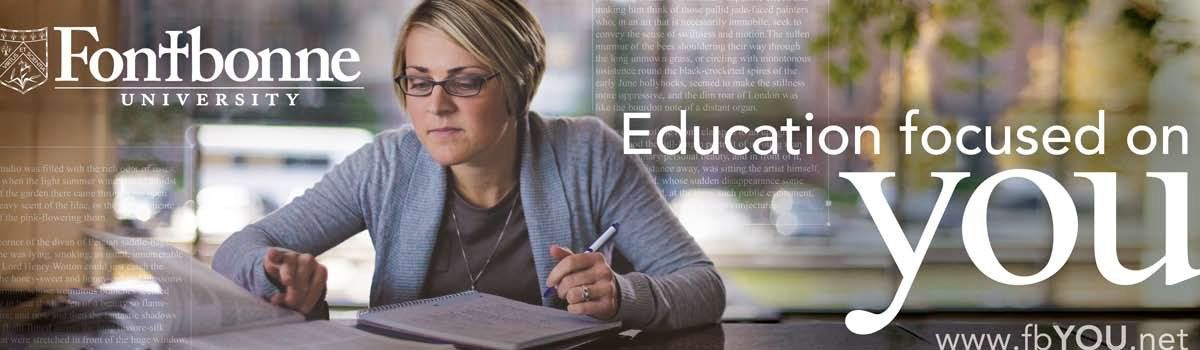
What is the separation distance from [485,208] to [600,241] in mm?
335

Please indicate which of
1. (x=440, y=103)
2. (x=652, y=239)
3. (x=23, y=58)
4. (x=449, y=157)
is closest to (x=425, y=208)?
(x=449, y=157)

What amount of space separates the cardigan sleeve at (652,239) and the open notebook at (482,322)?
0.57 ft

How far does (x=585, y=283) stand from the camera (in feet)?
9.24

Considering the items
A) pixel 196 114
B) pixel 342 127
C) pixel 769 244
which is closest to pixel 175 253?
pixel 196 114

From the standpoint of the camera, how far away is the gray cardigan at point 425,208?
2857mm

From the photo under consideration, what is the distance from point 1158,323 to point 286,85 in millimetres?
2631

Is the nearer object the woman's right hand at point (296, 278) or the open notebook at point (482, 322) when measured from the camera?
the open notebook at point (482, 322)

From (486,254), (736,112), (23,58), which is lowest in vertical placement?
(486,254)

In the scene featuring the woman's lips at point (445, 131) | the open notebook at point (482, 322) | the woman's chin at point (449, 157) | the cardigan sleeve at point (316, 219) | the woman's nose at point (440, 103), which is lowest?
the open notebook at point (482, 322)

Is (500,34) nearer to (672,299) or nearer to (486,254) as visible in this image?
(486,254)

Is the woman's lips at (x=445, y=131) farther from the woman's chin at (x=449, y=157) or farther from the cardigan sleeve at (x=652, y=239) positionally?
the cardigan sleeve at (x=652, y=239)

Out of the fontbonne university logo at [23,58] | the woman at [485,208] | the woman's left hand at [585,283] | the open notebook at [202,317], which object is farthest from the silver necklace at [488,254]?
the fontbonne university logo at [23,58]

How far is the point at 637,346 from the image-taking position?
9.15 feet

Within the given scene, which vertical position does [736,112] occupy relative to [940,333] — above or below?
above
